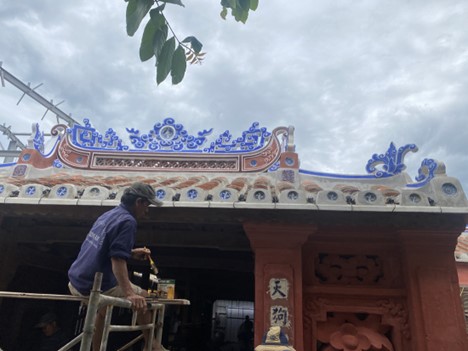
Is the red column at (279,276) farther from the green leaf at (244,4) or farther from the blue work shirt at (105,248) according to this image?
the green leaf at (244,4)

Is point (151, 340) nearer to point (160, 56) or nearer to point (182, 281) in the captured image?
point (160, 56)

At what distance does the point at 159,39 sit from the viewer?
5.75 feet

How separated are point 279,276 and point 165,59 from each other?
125 inches

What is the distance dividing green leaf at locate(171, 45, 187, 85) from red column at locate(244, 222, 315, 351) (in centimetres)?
279

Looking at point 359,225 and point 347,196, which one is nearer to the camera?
point 347,196

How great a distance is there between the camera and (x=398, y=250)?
4.56 metres

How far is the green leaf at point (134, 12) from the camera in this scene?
164 cm

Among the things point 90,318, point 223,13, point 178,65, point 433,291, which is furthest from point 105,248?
point 433,291

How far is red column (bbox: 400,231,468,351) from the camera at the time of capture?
3.99 metres

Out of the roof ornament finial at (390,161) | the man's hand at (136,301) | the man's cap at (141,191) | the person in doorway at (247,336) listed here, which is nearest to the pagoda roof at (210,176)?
the roof ornament finial at (390,161)

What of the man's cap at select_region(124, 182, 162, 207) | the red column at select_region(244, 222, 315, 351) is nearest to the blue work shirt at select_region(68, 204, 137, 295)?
the man's cap at select_region(124, 182, 162, 207)

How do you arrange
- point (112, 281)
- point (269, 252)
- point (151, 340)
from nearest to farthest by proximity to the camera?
point (112, 281) → point (151, 340) → point (269, 252)

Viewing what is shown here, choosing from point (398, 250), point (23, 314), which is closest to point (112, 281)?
point (398, 250)

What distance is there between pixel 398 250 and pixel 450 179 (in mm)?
1077
